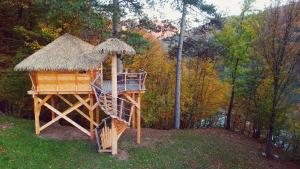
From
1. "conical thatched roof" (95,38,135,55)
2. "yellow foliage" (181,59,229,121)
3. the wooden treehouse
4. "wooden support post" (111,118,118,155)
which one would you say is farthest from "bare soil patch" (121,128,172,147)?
"yellow foliage" (181,59,229,121)

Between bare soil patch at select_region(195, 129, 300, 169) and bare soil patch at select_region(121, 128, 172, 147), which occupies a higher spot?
Answer: bare soil patch at select_region(121, 128, 172, 147)

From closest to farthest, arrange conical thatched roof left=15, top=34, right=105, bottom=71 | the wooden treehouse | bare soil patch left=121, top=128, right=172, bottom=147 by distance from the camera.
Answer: the wooden treehouse < conical thatched roof left=15, top=34, right=105, bottom=71 < bare soil patch left=121, top=128, right=172, bottom=147

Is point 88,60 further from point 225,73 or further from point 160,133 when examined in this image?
point 225,73

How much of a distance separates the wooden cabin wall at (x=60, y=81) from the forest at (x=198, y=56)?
2.95 m

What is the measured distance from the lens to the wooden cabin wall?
60.6ft

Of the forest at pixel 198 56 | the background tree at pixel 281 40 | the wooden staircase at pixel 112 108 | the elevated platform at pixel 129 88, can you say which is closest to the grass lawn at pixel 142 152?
the wooden staircase at pixel 112 108

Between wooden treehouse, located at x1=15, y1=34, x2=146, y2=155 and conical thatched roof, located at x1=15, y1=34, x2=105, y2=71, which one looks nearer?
wooden treehouse, located at x1=15, y1=34, x2=146, y2=155

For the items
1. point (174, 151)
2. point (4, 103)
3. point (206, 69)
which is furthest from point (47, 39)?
point (206, 69)

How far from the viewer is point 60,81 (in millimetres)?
18562

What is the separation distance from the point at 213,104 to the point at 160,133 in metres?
8.07

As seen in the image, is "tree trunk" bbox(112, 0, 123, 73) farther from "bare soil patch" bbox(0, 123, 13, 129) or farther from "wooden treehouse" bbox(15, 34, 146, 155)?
"bare soil patch" bbox(0, 123, 13, 129)

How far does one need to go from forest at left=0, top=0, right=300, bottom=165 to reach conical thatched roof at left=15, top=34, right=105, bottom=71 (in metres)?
1.48

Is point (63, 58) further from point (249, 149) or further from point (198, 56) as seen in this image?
point (249, 149)

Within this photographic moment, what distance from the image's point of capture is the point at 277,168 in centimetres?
2181
